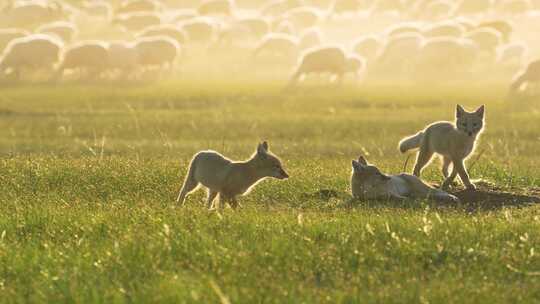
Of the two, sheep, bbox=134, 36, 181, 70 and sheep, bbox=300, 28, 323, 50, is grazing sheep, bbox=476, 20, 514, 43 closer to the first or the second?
sheep, bbox=300, 28, 323, 50

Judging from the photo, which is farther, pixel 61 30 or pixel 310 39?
pixel 310 39

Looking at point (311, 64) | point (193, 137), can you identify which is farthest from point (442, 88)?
point (193, 137)

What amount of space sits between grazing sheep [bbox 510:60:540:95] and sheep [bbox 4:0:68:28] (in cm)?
3273

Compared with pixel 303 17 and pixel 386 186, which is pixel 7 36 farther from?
pixel 386 186

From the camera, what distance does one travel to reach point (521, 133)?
31.5m

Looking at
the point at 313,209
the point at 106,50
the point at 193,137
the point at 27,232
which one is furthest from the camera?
the point at 106,50

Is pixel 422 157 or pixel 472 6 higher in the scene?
pixel 472 6

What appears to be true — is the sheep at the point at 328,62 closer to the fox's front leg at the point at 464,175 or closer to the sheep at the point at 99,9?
the sheep at the point at 99,9

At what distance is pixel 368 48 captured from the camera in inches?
2744

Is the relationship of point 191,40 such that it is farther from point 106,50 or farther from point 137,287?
point 137,287

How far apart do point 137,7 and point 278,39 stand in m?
16.6

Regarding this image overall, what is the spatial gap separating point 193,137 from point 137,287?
22.0 meters

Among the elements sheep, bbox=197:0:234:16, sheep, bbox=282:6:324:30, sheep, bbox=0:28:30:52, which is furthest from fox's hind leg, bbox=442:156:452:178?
sheep, bbox=197:0:234:16

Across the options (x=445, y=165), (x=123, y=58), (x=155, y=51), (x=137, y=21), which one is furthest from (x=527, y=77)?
(x=445, y=165)
